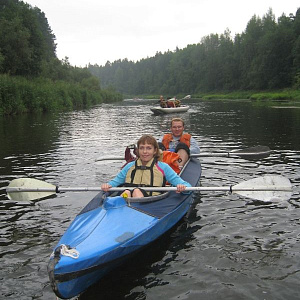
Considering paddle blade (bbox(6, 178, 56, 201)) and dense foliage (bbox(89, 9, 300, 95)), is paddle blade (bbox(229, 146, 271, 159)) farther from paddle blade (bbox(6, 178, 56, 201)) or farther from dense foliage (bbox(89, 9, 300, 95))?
dense foliage (bbox(89, 9, 300, 95))

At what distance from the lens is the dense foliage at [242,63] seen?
6308cm

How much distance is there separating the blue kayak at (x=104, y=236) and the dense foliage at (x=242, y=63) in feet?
173

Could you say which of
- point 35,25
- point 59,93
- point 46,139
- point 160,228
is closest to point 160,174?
point 160,228

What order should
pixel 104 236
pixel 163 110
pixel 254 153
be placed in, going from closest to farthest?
pixel 104 236 < pixel 254 153 < pixel 163 110

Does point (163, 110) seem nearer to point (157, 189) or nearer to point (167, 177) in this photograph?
point (167, 177)

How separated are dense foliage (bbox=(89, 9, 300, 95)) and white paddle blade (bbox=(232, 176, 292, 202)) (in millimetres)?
51359

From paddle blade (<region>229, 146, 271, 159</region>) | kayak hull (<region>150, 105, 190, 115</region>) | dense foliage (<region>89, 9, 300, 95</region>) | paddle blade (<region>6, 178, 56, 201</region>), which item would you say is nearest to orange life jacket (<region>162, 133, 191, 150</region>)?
paddle blade (<region>229, 146, 271, 159</region>)

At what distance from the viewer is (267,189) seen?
5355mm

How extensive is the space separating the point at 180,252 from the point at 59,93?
32846 millimetres

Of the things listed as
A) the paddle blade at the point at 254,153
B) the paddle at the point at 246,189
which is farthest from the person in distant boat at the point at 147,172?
the paddle blade at the point at 254,153

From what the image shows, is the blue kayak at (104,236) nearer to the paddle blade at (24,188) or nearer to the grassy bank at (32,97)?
the paddle blade at (24,188)

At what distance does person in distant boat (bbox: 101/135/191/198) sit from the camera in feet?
17.3

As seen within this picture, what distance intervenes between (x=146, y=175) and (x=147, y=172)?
5 centimetres

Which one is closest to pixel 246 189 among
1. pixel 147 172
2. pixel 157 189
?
pixel 157 189
